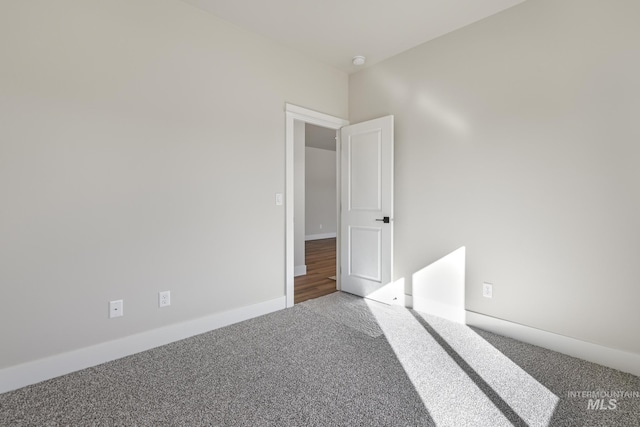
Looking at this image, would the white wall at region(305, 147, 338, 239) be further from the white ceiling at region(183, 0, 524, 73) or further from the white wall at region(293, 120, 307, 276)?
the white ceiling at region(183, 0, 524, 73)

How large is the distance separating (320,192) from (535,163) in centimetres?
698

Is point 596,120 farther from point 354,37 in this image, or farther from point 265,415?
point 265,415

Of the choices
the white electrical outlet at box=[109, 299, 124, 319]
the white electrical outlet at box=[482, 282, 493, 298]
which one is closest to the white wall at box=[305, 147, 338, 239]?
the white electrical outlet at box=[482, 282, 493, 298]

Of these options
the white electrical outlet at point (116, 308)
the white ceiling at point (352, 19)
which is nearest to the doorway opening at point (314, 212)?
the white ceiling at point (352, 19)

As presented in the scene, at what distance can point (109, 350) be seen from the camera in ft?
6.90

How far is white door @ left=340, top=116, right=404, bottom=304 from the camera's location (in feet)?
10.6

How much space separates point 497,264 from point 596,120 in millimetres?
1239

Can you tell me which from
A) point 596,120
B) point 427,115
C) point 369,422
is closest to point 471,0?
point 427,115

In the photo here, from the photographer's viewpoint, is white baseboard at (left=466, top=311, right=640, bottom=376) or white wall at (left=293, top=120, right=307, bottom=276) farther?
white wall at (left=293, top=120, right=307, bottom=276)

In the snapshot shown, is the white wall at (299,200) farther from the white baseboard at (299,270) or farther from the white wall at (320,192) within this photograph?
the white wall at (320,192)

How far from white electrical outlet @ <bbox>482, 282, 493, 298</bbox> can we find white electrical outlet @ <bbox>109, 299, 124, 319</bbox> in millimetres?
2888

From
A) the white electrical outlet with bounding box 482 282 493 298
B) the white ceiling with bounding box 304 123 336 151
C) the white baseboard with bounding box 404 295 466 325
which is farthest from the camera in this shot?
the white ceiling with bounding box 304 123 336 151

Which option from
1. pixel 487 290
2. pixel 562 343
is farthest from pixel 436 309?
pixel 562 343

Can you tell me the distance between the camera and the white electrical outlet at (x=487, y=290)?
8.57ft
